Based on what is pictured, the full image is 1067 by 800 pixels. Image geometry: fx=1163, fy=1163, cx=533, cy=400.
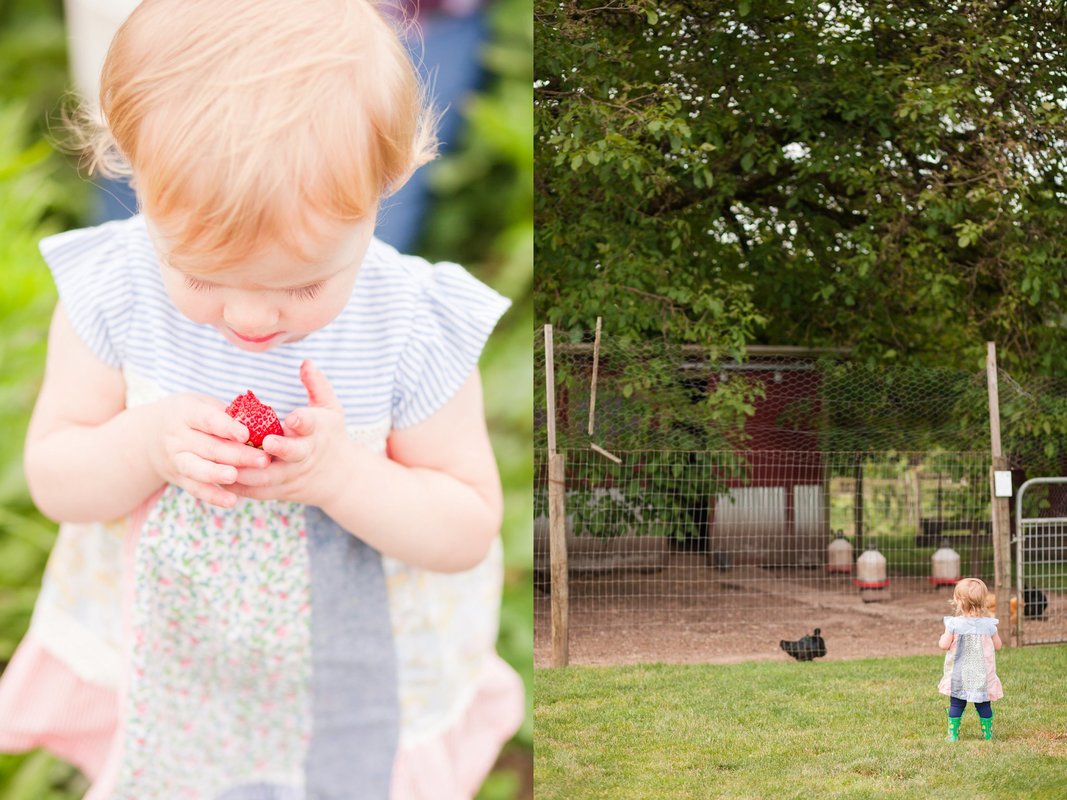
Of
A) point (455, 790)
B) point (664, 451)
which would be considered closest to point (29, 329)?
point (455, 790)

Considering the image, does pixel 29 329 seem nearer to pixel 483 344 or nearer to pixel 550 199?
pixel 483 344

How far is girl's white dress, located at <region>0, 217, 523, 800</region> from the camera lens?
1611mm

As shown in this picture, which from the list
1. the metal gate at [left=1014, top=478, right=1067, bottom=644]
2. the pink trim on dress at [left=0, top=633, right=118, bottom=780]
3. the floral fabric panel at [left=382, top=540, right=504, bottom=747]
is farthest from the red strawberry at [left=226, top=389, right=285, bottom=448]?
the metal gate at [left=1014, top=478, right=1067, bottom=644]

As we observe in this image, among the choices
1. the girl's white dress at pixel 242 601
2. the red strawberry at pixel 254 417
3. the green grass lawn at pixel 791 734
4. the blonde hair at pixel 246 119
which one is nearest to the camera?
the blonde hair at pixel 246 119

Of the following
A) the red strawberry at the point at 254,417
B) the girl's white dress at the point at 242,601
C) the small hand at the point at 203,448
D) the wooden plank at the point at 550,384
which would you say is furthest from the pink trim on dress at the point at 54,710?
the wooden plank at the point at 550,384

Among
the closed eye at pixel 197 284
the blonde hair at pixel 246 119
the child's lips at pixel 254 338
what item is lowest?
the child's lips at pixel 254 338

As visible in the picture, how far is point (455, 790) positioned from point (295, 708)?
0.94 ft

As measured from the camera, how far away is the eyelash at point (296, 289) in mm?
1495

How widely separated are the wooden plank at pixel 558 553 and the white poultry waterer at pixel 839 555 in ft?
2.90

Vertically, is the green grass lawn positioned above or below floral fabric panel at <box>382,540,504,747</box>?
below

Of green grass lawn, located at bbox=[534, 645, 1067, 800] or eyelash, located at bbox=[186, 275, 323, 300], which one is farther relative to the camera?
green grass lawn, located at bbox=[534, 645, 1067, 800]

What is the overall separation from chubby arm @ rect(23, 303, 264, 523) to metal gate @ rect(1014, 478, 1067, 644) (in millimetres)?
2945

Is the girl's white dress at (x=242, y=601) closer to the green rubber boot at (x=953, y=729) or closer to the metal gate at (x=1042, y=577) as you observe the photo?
the green rubber boot at (x=953, y=729)

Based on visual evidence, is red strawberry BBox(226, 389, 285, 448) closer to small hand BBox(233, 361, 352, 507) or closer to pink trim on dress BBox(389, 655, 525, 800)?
small hand BBox(233, 361, 352, 507)
